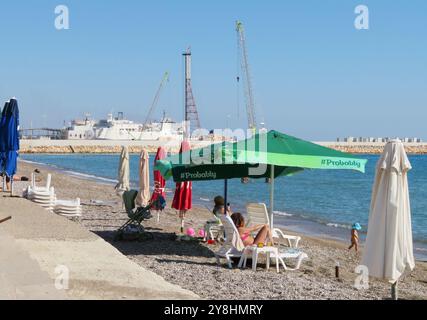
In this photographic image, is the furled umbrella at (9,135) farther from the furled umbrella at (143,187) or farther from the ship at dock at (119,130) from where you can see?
the ship at dock at (119,130)

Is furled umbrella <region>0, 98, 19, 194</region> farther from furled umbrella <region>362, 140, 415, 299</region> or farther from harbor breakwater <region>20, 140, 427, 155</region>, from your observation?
harbor breakwater <region>20, 140, 427, 155</region>

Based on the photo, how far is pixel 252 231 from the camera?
955 centimetres

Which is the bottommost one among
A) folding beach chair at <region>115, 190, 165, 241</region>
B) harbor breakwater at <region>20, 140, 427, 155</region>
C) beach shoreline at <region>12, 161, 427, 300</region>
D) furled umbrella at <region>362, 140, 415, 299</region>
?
harbor breakwater at <region>20, 140, 427, 155</region>

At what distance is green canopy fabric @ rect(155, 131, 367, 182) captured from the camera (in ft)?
29.0

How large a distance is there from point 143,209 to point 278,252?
3246mm

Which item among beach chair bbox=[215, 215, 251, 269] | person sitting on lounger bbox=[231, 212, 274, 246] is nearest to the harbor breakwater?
person sitting on lounger bbox=[231, 212, 274, 246]

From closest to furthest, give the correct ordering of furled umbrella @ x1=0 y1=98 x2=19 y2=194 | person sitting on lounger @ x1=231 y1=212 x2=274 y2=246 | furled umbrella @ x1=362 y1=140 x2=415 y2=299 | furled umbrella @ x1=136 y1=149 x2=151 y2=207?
1. furled umbrella @ x1=362 y1=140 x2=415 y2=299
2. person sitting on lounger @ x1=231 y1=212 x2=274 y2=246
3. furled umbrella @ x1=0 y1=98 x2=19 y2=194
4. furled umbrella @ x1=136 y1=149 x2=151 y2=207

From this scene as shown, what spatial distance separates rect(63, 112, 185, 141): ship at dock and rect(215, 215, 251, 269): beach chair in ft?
401

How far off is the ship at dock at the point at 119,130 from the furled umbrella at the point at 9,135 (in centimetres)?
11790

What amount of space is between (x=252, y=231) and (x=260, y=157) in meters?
1.32

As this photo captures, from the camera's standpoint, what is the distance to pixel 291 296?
23.9 ft

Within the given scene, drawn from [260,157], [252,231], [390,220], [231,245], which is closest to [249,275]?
[231,245]

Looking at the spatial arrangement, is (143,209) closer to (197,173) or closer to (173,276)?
(197,173)
